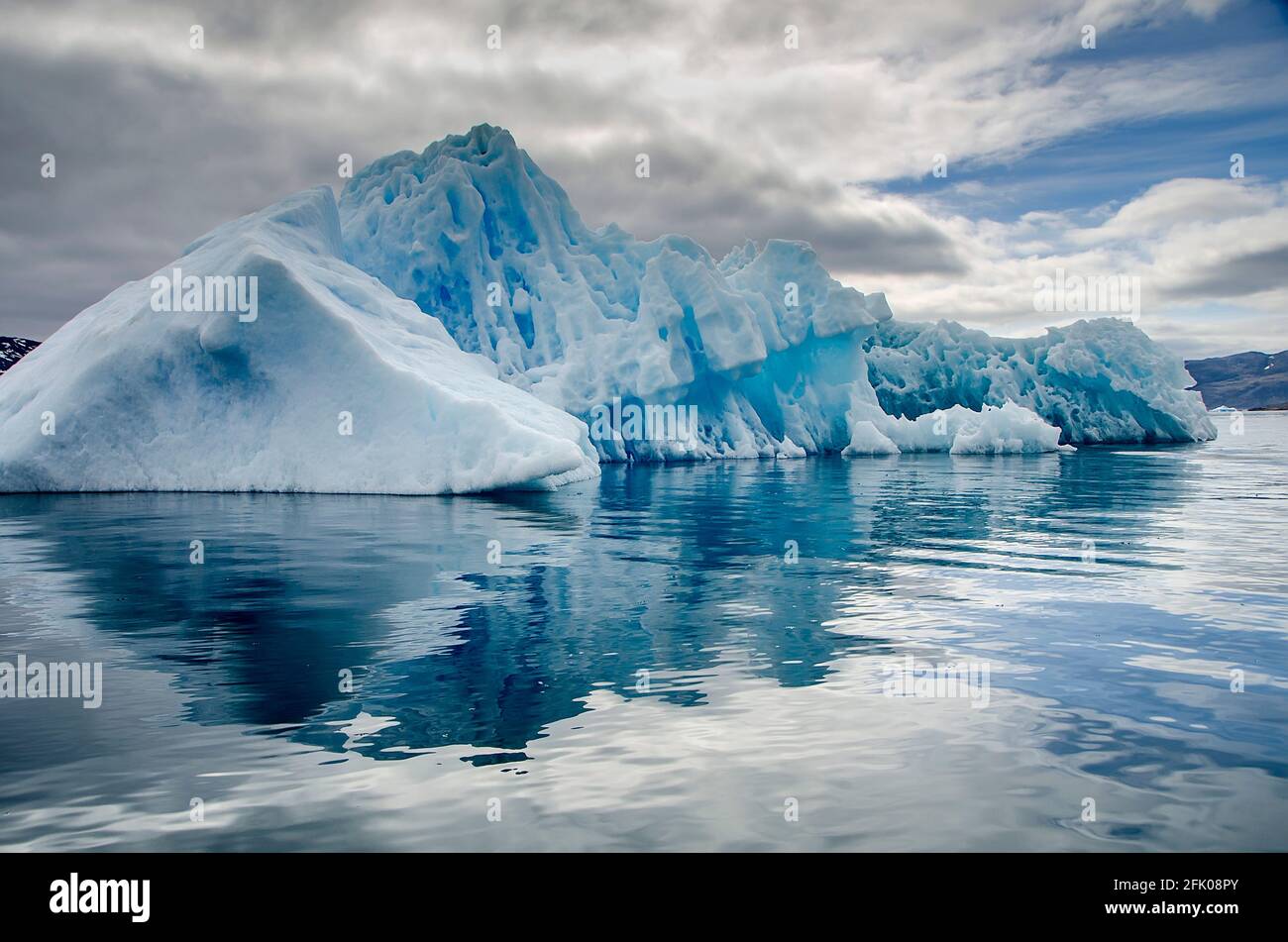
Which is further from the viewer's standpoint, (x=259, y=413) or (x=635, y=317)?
(x=635, y=317)

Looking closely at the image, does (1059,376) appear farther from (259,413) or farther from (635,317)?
(259,413)

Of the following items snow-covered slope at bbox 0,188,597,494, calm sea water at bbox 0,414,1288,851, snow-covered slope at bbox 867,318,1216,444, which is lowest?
calm sea water at bbox 0,414,1288,851

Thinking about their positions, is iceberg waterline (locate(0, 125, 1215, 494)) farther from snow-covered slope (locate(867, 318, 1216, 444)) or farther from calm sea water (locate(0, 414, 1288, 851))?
calm sea water (locate(0, 414, 1288, 851))

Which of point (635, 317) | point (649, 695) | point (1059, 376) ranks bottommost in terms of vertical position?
point (649, 695)

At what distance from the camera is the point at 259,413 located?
20734 millimetres

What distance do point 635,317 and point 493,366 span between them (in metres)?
10.2

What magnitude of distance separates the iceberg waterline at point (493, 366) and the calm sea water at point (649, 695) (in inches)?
322

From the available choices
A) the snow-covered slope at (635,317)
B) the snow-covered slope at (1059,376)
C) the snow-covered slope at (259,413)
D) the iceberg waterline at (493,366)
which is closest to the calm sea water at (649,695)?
the snow-covered slope at (259,413)

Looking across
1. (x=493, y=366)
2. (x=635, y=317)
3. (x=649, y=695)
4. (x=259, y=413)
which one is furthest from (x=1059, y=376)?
(x=649, y=695)

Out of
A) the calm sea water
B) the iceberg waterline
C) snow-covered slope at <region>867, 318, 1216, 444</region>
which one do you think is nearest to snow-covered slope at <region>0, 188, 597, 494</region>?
the iceberg waterline

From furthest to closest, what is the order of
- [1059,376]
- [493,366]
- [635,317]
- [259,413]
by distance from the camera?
[1059,376] < [635,317] < [493,366] < [259,413]

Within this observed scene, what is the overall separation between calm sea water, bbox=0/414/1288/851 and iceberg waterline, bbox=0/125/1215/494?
8167 mm

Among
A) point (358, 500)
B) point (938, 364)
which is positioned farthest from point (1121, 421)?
point (358, 500)

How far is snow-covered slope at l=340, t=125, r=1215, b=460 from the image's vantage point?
32562 millimetres
